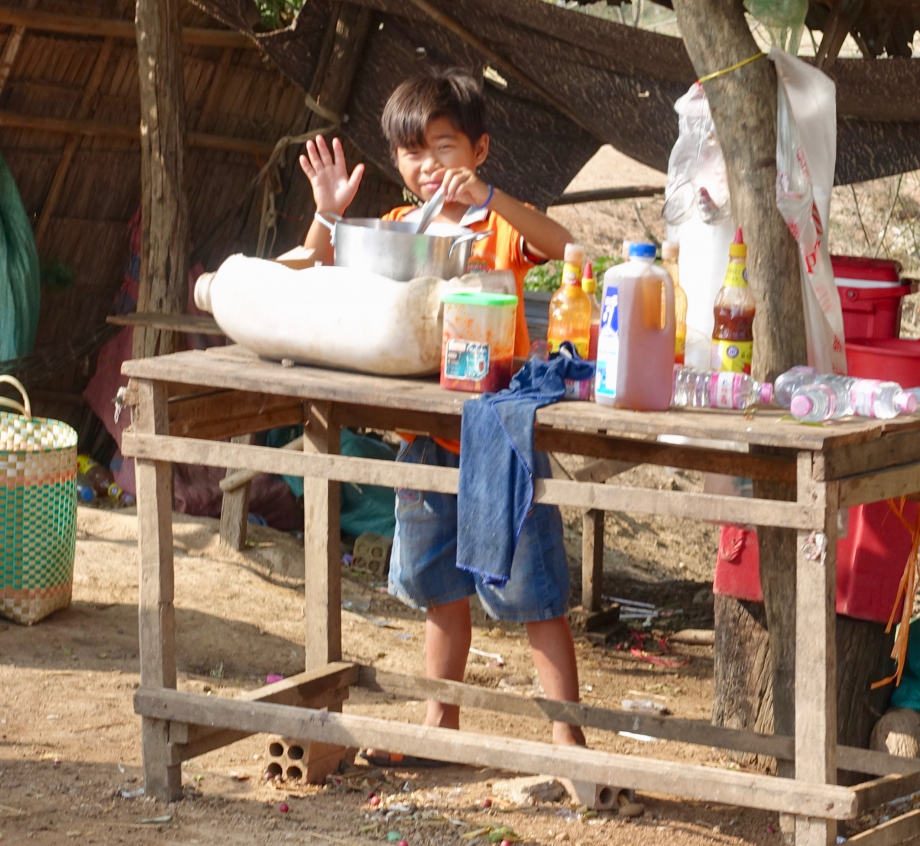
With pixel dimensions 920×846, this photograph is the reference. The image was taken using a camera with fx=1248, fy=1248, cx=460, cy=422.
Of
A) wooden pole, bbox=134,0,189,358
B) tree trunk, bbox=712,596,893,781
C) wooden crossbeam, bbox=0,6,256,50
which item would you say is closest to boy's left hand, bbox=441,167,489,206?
tree trunk, bbox=712,596,893,781

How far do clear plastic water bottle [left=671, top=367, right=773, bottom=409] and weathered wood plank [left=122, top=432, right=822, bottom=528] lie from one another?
0.20m

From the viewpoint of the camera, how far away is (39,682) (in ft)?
13.3

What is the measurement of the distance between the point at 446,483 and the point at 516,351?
2.46 ft

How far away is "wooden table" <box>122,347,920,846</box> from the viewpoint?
248 centimetres

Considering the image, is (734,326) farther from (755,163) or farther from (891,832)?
(891,832)

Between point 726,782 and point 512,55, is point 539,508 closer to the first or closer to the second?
point 726,782

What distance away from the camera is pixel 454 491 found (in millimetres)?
2717

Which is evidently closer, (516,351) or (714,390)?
(714,390)

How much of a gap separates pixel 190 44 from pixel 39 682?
11.6 feet

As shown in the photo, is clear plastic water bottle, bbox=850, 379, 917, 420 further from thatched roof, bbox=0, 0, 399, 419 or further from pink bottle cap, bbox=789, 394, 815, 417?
thatched roof, bbox=0, 0, 399, 419

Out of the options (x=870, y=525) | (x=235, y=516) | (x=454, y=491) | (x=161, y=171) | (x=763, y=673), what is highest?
(x=161, y=171)

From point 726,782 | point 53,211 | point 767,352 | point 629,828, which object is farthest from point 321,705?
point 53,211

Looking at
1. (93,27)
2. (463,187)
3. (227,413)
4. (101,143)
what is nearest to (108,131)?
(101,143)

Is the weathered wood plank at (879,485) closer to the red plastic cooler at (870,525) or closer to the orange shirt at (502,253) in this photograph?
the red plastic cooler at (870,525)
